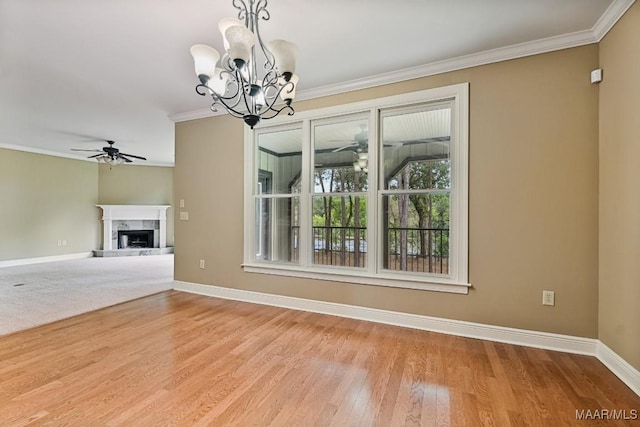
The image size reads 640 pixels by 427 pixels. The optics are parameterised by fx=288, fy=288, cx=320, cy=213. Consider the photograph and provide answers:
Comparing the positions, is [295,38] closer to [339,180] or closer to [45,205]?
[339,180]

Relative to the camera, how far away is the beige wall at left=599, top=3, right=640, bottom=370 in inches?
74.6

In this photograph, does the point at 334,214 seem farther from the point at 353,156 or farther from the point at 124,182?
the point at 124,182

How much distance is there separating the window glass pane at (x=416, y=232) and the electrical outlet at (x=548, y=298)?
80 centimetres

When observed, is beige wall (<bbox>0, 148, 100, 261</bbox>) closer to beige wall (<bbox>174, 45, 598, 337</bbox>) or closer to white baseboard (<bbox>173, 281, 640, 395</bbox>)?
white baseboard (<bbox>173, 281, 640, 395</bbox>)

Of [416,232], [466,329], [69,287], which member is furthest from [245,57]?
[69,287]

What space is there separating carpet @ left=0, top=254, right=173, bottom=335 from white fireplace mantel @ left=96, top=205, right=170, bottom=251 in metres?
1.17

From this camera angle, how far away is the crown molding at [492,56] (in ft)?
6.99

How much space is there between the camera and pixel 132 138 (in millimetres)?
5777

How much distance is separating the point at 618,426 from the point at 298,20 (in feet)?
10.7

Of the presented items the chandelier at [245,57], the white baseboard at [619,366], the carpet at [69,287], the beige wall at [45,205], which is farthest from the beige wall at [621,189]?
the beige wall at [45,205]

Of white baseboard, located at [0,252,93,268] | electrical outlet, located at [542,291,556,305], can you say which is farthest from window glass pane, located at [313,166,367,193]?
white baseboard, located at [0,252,93,268]

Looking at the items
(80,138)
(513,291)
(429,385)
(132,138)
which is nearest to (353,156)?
(513,291)

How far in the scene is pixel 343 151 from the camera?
11.4 feet

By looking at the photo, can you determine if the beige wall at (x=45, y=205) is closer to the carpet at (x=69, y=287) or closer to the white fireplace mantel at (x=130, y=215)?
the white fireplace mantel at (x=130, y=215)
